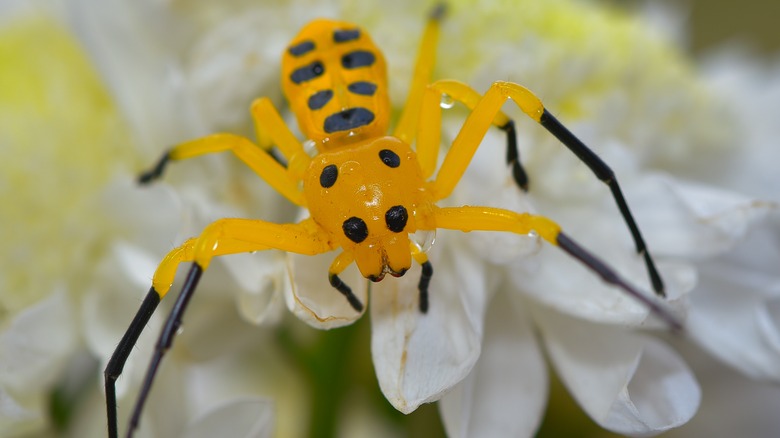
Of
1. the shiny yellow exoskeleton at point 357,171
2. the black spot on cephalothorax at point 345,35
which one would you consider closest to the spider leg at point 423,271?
the shiny yellow exoskeleton at point 357,171

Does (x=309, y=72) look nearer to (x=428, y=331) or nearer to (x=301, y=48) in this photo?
(x=301, y=48)

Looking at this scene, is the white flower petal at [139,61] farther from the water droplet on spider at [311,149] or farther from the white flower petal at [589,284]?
the white flower petal at [589,284]

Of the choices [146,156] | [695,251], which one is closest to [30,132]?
[146,156]

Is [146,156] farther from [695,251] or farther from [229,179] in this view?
[695,251]

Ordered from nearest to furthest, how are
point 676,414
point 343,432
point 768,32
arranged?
point 676,414, point 343,432, point 768,32

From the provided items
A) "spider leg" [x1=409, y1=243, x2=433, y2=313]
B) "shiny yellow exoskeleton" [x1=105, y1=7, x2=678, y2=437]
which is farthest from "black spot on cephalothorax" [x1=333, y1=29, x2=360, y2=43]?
"spider leg" [x1=409, y1=243, x2=433, y2=313]

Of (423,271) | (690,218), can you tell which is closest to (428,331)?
(423,271)

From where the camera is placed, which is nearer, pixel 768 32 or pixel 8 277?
pixel 8 277
